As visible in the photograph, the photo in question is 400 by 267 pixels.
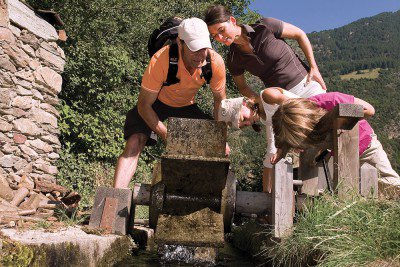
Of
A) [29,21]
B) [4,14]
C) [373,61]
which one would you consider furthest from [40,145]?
[373,61]

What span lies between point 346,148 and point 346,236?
3.75 ft

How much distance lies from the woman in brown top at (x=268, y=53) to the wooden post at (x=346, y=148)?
90 centimetres

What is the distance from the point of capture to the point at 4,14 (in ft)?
22.4

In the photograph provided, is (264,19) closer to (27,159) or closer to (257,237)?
(257,237)

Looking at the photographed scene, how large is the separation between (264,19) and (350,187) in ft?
7.04

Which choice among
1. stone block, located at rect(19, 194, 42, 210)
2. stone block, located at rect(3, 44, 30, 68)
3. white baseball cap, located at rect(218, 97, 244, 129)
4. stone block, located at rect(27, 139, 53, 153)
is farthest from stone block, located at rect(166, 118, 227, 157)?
stone block, located at rect(27, 139, 53, 153)

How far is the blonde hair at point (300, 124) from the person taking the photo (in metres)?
3.45

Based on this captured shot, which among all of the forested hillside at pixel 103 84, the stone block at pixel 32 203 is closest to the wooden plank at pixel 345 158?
the stone block at pixel 32 203

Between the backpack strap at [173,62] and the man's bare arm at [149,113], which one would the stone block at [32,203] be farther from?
the backpack strap at [173,62]

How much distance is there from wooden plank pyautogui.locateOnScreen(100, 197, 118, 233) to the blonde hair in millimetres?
1731

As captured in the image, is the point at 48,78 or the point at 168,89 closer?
the point at 168,89

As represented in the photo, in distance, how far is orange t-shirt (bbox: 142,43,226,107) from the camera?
429cm

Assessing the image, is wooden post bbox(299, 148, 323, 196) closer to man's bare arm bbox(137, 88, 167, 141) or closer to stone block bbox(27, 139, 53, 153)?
man's bare arm bbox(137, 88, 167, 141)

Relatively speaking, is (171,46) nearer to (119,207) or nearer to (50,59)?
(119,207)
